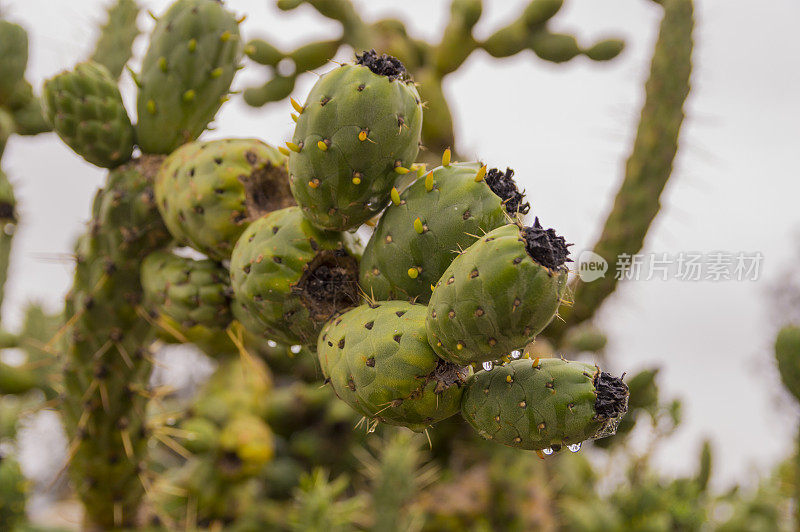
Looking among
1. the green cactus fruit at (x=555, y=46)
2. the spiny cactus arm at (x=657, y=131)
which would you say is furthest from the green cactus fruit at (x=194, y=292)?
the green cactus fruit at (x=555, y=46)

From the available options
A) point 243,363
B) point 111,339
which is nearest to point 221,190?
point 111,339

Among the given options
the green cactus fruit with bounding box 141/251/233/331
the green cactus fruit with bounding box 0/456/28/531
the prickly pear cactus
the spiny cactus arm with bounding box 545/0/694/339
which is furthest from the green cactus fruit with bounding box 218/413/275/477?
the spiny cactus arm with bounding box 545/0/694/339

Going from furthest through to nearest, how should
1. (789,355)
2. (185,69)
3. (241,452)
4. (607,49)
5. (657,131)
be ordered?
(607,49), (241,452), (657,131), (789,355), (185,69)

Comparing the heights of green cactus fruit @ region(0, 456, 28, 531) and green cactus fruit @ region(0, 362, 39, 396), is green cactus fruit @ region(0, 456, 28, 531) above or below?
below

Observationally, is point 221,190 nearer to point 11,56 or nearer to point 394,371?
point 394,371

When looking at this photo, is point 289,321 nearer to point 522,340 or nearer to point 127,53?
point 522,340

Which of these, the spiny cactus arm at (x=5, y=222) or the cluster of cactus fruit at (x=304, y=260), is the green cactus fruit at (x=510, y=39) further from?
the spiny cactus arm at (x=5, y=222)

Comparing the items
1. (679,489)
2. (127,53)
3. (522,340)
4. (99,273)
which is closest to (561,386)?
(522,340)

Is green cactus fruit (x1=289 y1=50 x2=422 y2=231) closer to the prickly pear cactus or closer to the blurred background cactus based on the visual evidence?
the blurred background cactus
